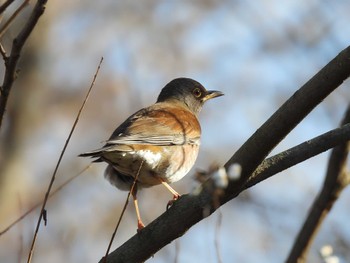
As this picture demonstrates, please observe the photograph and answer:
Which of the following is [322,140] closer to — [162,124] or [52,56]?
[162,124]

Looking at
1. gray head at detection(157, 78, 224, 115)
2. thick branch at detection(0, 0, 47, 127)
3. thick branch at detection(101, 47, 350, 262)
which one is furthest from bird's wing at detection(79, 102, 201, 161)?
thick branch at detection(0, 0, 47, 127)

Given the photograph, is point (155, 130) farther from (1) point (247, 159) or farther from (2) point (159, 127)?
(1) point (247, 159)

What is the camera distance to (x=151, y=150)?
725 cm

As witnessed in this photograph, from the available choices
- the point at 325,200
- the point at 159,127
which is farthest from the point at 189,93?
the point at 325,200

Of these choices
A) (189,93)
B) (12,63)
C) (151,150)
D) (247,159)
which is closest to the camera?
(12,63)

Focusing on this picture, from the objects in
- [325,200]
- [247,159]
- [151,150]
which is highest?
[247,159]

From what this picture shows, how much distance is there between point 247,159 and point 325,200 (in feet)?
3.81

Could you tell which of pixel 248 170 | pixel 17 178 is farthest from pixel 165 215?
pixel 17 178

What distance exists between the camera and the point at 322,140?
4676 mm

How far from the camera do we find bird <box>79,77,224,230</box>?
6809mm

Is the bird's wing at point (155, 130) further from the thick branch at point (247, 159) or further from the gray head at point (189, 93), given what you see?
the thick branch at point (247, 159)

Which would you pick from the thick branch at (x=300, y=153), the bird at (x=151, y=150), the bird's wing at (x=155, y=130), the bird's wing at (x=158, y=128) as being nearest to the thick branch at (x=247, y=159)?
the thick branch at (x=300, y=153)

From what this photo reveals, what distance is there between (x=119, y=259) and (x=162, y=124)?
2.73m

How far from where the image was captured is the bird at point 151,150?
268 inches
